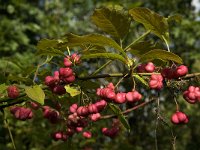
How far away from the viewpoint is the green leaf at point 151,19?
1.76m

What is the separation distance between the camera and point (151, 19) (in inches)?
71.4

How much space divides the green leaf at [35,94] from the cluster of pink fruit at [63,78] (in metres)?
0.10

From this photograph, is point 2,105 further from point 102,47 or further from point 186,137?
point 186,137

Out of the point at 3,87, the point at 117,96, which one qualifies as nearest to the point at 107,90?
the point at 117,96

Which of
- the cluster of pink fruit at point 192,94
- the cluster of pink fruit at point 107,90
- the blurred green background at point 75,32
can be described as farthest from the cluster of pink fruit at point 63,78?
the blurred green background at point 75,32

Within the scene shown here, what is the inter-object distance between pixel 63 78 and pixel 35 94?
141 millimetres

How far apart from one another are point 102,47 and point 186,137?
489 inches

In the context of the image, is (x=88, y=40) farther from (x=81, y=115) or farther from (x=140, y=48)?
(x=81, y=115)

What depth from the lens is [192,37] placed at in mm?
7113

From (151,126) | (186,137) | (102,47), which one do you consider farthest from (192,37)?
(186,137)

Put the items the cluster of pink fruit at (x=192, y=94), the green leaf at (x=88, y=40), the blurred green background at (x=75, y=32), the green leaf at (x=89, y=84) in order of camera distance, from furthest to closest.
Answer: the blurred green background at (x=75, y=32)
the green leaf at (x=89, y=84)
the cluster of pink fruit at (x=192, y=94)
the green leaf at (x=88, y=40)

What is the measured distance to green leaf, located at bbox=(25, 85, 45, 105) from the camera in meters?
1.70

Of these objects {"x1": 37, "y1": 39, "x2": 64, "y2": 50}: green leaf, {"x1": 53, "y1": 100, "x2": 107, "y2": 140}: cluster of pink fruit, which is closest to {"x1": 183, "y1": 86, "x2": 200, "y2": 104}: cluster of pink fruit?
{"x1": 53, "y1": 100, "x2": 107, "y2": 140}: cluster of pink fruit

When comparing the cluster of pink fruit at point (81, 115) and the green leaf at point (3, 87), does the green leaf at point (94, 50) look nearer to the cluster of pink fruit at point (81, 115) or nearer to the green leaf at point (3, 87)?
the cluster of pink fruit at point (81, 115)
